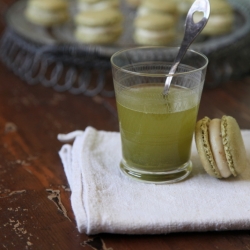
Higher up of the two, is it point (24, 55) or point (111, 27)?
point (111, 27)

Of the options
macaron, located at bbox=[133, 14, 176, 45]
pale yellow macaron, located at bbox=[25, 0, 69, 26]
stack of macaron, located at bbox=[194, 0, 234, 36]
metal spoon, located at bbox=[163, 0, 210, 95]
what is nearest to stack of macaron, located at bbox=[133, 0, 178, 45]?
macaron, located at bbox=[133, 14, 176, 45]

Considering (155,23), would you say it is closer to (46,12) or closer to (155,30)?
(155,30)

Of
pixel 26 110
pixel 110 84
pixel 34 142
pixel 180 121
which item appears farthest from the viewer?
pixel 110 84

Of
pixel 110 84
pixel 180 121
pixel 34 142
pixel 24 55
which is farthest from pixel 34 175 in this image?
pixel 24 55

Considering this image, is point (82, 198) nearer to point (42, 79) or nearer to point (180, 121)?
point (180, 121)

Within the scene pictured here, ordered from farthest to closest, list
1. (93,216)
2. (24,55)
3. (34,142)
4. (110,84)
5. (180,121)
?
1. (24,55)
2. (110,84)
3. (34,142)
4. (180,121)
5. (93,216)

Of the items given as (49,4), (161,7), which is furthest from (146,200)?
(49,4)

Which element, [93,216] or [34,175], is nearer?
[93,216]
